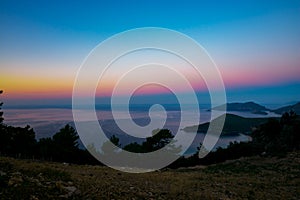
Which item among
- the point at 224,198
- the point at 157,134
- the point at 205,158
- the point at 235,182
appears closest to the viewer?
the point at 224,198

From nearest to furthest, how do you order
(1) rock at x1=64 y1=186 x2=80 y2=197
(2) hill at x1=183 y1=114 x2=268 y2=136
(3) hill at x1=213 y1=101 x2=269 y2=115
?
1. (1) rock at x1=64 y1=186 x2=80 y2=197
2. (2) hill at x1=183 y1=114 x2=268 y2=136
3. (3) hill at x1=213 y1=101 x2=269 y2=115

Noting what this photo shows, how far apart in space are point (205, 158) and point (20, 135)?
955 inches

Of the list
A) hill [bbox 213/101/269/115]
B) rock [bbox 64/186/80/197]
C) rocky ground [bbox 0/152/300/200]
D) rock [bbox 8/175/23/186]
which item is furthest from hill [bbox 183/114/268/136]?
rock [bbox 8/175/23/186]

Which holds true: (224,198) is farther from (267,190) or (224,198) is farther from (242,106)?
(242,106)

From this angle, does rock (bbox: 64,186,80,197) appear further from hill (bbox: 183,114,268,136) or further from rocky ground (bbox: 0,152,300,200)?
hill (bbox: 183,114,268,136)

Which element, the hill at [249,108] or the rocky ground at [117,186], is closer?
the rocky ground at [117,186]

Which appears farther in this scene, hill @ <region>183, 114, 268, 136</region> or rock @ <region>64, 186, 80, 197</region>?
hill @ <region>183, 114, 268, 136</region>

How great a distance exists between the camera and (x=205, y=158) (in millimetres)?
37812

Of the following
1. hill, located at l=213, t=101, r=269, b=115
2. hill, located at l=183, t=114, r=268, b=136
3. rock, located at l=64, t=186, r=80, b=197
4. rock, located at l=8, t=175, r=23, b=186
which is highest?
hill, located at l=213, t=101, r=269, b=115

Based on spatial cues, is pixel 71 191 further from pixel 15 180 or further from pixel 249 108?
pixel 249 108

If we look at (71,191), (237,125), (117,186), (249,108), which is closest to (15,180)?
(71,191)

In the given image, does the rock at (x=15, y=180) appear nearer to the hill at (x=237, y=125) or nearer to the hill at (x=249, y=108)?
the hill at (x=237, y=125)

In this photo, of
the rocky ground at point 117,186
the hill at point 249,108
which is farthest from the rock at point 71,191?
the hill at point 249,108

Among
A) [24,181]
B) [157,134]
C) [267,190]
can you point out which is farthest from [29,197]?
[157,134]
